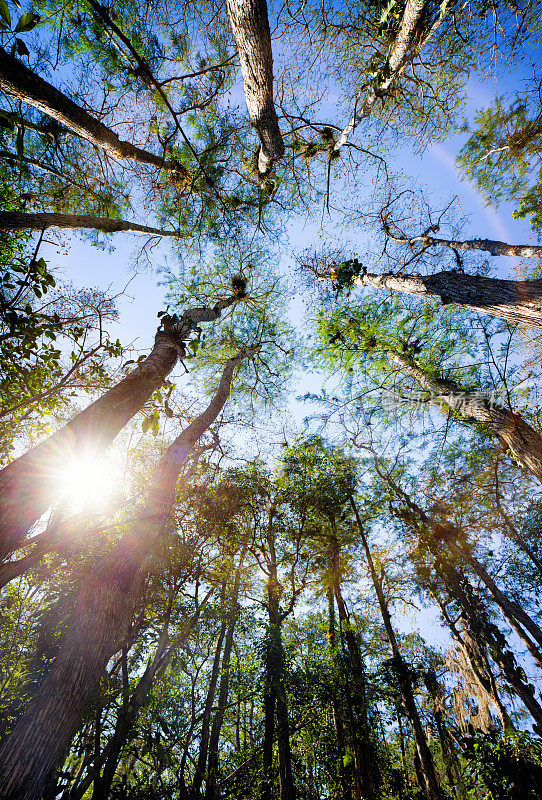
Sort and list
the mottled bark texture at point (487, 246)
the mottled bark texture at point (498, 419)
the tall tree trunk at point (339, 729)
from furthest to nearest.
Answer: the mottled bark texture at point (487, 246), the tall tree trunk at point (339, 729), the mottled bark texture at point (498, 419)

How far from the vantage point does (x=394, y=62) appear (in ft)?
15.8

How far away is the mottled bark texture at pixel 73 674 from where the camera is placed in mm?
1841

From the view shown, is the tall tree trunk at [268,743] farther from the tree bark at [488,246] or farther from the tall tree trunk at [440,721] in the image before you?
the tree bark at [488,246]

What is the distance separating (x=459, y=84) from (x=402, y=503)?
10972 mm

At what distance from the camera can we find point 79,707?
7.00ft

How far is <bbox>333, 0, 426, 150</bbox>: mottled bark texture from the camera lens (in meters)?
3.94

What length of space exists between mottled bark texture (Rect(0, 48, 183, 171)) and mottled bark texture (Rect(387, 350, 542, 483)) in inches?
273

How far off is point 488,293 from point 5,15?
526 centimetres

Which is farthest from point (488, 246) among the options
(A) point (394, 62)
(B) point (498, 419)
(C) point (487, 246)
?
(B) point (498, 419)

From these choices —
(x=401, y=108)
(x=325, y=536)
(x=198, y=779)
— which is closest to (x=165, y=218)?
(x=401, y=108)

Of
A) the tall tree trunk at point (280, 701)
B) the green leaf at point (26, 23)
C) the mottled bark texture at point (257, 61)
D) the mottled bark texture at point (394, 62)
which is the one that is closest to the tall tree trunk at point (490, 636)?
the tall tree trunk at point (280, 701)

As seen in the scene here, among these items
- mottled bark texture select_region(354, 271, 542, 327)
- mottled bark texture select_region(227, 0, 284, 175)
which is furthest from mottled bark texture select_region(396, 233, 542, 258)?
mottled bark texture select_region(227, 0, 284, 175)

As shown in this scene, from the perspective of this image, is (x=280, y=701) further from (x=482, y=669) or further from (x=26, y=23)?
(x=26, y=23)

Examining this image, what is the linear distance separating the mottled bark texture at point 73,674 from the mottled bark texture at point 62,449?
3.36 ft
